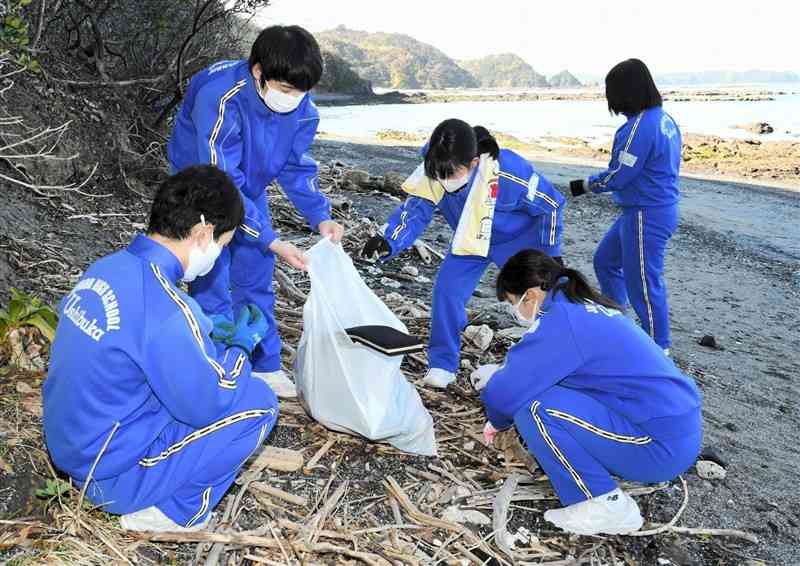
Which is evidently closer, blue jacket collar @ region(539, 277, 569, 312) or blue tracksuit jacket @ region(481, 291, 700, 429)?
blue tracksuit jacket @ region(481, 291, 700, 429)

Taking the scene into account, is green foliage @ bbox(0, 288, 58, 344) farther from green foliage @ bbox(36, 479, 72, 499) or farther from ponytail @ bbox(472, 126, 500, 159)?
ponytail @ bbox(472, 126, 500, 159)

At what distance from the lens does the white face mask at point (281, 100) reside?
3.36 m

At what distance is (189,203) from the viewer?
2.47 meters

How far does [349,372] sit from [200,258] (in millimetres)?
1027

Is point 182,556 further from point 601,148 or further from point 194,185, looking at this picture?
point 601,148

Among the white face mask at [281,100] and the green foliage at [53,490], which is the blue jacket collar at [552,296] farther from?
the green foliage at [53,490]

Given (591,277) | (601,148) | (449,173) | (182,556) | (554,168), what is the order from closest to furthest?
(182,556) → (449,173) → (591,277) → (554,168) → (601,148)

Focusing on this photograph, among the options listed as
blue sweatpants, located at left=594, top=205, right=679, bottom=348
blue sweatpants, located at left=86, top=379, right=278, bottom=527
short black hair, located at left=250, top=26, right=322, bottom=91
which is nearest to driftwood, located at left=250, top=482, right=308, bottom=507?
blue sweatpants, located at left=86, top=379, right=278, bottom=527

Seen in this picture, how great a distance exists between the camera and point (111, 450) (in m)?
2.41

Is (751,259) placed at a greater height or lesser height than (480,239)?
lesser

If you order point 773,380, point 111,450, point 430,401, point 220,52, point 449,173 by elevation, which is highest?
point 220,52

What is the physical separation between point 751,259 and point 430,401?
259 inches

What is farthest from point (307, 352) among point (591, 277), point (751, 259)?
point (751, 259)

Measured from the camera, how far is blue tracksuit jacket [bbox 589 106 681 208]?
478 centimetres
